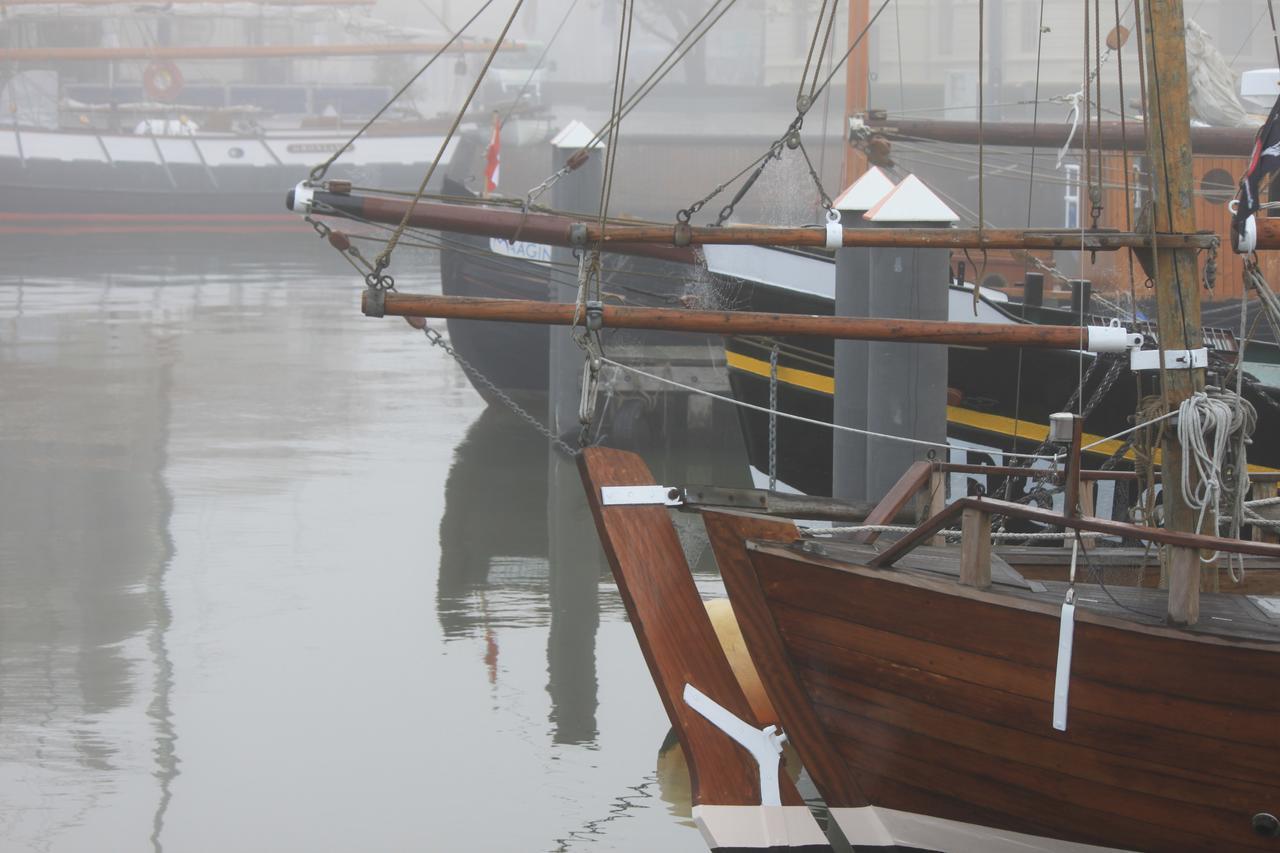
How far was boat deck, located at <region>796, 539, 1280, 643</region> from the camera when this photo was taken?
4.91 metres

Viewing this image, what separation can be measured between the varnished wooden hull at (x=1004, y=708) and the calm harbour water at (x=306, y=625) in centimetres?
109

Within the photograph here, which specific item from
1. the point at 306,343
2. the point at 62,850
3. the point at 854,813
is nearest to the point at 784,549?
the point at 854,813

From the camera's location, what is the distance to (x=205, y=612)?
28.7 ft

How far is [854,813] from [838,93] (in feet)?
132

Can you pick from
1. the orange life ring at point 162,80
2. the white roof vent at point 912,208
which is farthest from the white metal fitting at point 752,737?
the orange life ring at point 162,80

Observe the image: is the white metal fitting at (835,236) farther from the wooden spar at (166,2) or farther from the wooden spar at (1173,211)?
the wooden spar at (166,2)

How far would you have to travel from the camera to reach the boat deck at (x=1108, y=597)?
4.91 m

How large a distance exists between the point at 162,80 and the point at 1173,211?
4245cm

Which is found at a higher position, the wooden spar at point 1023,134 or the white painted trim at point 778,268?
the wooden spar at point 1023,134

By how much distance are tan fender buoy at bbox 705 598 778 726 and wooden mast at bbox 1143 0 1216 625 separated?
1536 millimetres

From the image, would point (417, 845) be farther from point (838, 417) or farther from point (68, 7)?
point (68, 7)

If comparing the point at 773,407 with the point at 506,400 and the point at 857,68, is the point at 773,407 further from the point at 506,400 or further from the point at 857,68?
the point at 857,68

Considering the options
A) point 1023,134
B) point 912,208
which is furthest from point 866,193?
point 1023,134

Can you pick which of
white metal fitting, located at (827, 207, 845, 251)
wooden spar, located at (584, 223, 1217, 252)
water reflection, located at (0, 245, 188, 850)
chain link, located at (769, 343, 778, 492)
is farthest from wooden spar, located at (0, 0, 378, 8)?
white metal fitting, located at (827, 207, 845, 251)
